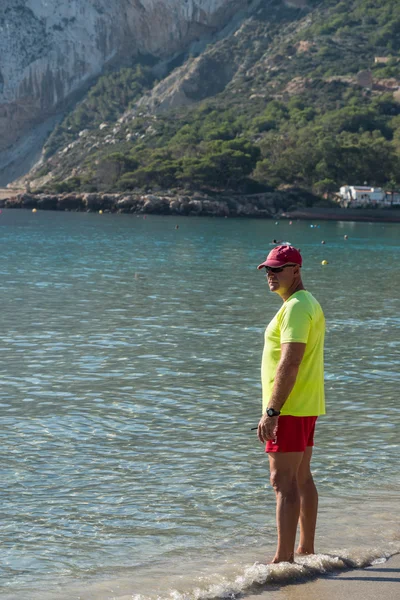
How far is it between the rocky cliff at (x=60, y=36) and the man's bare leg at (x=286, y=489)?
177m

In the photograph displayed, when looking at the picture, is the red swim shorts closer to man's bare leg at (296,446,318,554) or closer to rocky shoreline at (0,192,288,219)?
man's bare leg at (296,446,318,554)

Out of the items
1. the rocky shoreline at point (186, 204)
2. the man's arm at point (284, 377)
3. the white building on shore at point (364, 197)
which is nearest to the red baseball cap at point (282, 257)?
the man's arm at point (284, 377)

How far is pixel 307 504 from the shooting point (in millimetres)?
6516

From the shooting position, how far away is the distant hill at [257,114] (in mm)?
118625

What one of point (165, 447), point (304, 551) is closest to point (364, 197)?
point (165, 447)

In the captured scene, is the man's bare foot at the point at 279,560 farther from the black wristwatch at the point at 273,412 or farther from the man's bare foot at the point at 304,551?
the black wristwatch at the point at 273,412

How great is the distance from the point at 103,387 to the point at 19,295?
14.1m

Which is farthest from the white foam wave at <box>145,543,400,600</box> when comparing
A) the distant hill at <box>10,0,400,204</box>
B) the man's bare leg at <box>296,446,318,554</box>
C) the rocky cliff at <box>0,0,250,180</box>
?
the rocky cliff at <box>0,0,250,180</box>

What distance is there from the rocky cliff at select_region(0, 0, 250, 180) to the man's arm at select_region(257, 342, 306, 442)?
17691cm

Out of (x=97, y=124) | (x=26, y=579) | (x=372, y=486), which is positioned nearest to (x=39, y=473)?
(x=26, y=579)

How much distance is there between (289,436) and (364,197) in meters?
107

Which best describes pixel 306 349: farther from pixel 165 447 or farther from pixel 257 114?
pixel 257 114

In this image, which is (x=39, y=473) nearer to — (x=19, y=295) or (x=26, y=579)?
(x=26, y=579)

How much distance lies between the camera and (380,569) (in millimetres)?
6430
